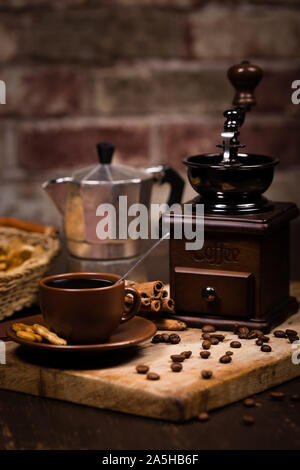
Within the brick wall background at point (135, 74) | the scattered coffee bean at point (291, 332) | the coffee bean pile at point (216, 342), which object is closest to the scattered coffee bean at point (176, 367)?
the coffee bean pile at point (216, 342)

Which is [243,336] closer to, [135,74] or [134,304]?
[134,304]

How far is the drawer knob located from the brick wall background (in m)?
0.72

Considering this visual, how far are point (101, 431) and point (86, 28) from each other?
3.86 ft

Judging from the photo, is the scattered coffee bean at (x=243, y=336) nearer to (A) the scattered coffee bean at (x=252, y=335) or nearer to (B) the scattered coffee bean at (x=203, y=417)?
(A) the scattered coffee bean at (x=252, y=335)

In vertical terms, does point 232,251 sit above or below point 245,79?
below

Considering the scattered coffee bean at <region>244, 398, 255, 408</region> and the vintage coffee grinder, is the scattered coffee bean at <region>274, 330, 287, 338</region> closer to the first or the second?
the vintage coffee grinder

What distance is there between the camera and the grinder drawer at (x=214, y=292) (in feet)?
3.91

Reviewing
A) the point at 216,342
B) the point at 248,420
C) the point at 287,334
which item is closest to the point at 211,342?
the point at 216,342

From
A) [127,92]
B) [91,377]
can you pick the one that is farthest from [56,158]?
[91,377]

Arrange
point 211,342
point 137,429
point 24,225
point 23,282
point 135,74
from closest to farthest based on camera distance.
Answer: point 137,429, point 211,342, point 23,282, point 24,225, point 135,74

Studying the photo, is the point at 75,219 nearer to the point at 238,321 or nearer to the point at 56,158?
the point at 238,321

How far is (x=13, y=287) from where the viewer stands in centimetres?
124

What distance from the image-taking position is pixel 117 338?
3.55 ft

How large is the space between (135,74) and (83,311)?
95 centimetres
